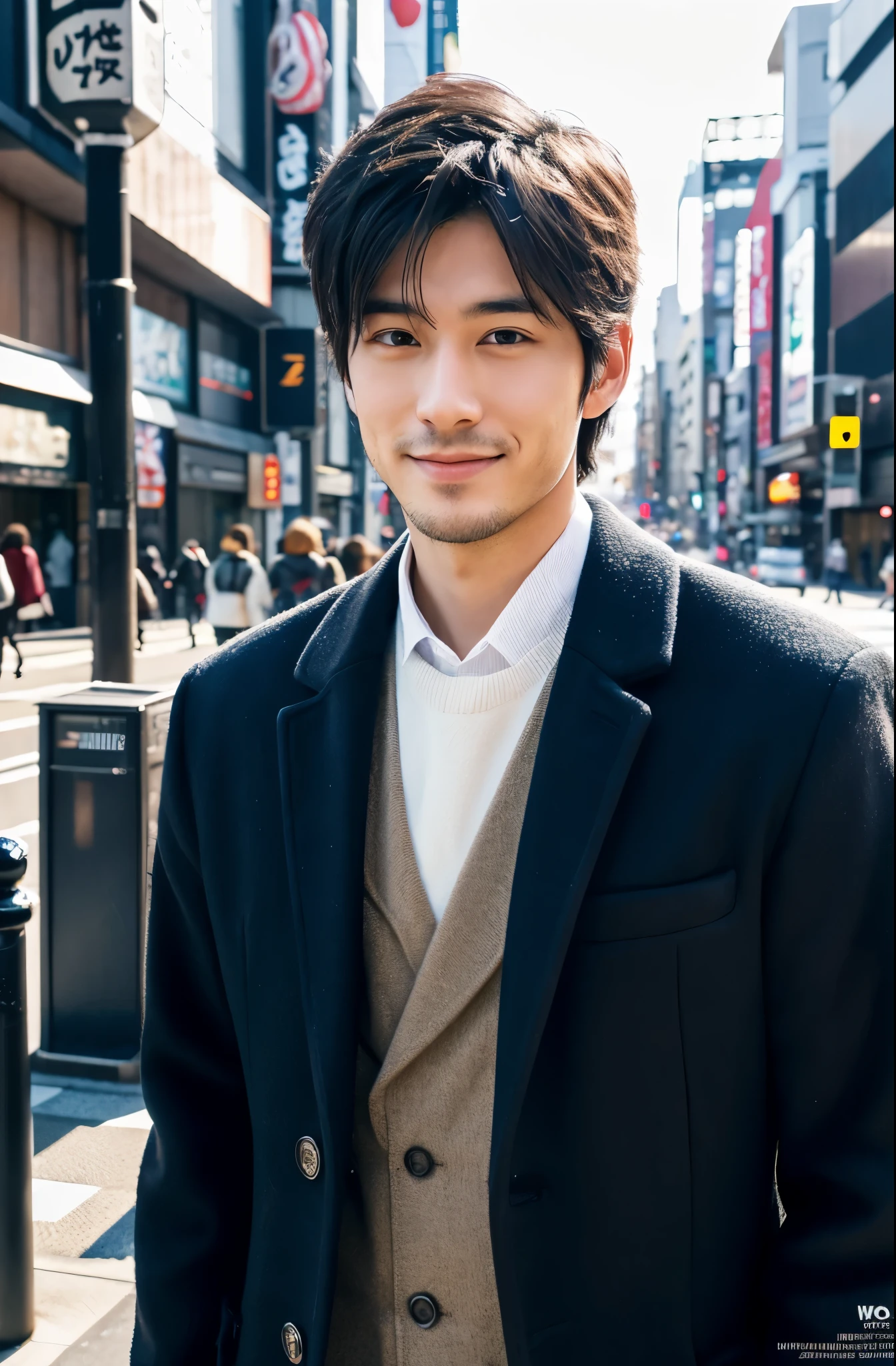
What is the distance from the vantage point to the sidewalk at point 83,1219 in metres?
2.77

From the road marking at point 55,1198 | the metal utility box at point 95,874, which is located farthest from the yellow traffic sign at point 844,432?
the road marking at point 55,1198

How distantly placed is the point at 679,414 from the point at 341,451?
113290 millimetres

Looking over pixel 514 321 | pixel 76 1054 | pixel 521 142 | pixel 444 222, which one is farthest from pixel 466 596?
pixel 76 1054

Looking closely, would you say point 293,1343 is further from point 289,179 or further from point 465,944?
point 289,179

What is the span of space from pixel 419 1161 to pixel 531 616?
680 millimetres

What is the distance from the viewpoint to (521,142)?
1552 mm

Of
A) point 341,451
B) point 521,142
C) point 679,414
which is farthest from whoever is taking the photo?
point 679,414

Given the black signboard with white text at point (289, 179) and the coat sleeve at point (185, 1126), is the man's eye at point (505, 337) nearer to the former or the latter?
the coat sleeve at point (185, 1126)

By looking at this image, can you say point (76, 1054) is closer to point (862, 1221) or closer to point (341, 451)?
point (862, 1221)

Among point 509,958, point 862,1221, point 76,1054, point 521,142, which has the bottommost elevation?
point 76,1054

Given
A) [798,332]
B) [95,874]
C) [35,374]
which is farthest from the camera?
[798,332]

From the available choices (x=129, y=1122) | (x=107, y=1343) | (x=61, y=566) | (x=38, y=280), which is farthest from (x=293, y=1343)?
(x=38, y=280)

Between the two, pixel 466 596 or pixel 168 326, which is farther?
pixel 168 326

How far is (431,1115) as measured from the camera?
1.44m
